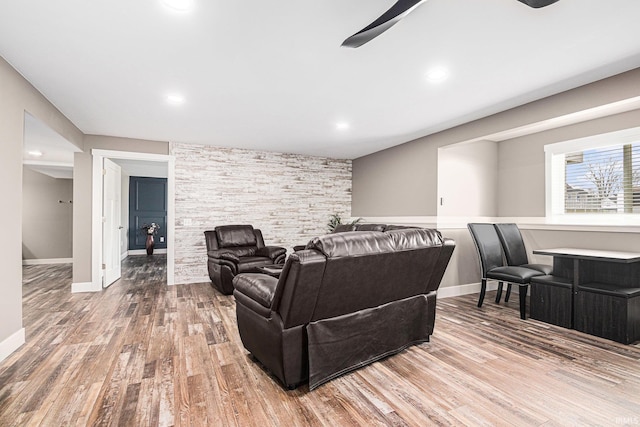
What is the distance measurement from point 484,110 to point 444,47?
5.46 feet

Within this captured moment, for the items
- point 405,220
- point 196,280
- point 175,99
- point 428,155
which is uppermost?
point 175,99

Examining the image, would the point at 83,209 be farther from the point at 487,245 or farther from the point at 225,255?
the point at 487,245

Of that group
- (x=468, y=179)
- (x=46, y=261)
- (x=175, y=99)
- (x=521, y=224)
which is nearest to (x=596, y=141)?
(x=521, y=224)

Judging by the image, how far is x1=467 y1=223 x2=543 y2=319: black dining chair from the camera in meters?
3.62

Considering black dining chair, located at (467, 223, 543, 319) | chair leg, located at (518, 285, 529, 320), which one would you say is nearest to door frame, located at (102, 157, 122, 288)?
black dining chair, located at (467, 223, 543, 319)

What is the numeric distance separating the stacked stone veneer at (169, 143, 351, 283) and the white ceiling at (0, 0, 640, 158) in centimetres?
159

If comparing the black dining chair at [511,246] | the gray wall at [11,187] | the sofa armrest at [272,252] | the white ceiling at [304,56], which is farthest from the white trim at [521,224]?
the gray wall at [11,187]

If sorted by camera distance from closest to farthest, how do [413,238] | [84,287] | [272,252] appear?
1. [413,238]
2. [84,287]
3. [272,252]

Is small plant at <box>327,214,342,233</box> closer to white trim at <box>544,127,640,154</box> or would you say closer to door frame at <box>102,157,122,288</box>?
white trim at <box>544,127,640,154</box>

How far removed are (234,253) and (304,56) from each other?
323 centimetres

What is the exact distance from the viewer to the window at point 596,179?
145 inches

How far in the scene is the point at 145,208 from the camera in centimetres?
925

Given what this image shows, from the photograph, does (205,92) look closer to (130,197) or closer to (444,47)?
(444,47)

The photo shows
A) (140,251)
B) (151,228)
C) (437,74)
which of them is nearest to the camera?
(437,74)
